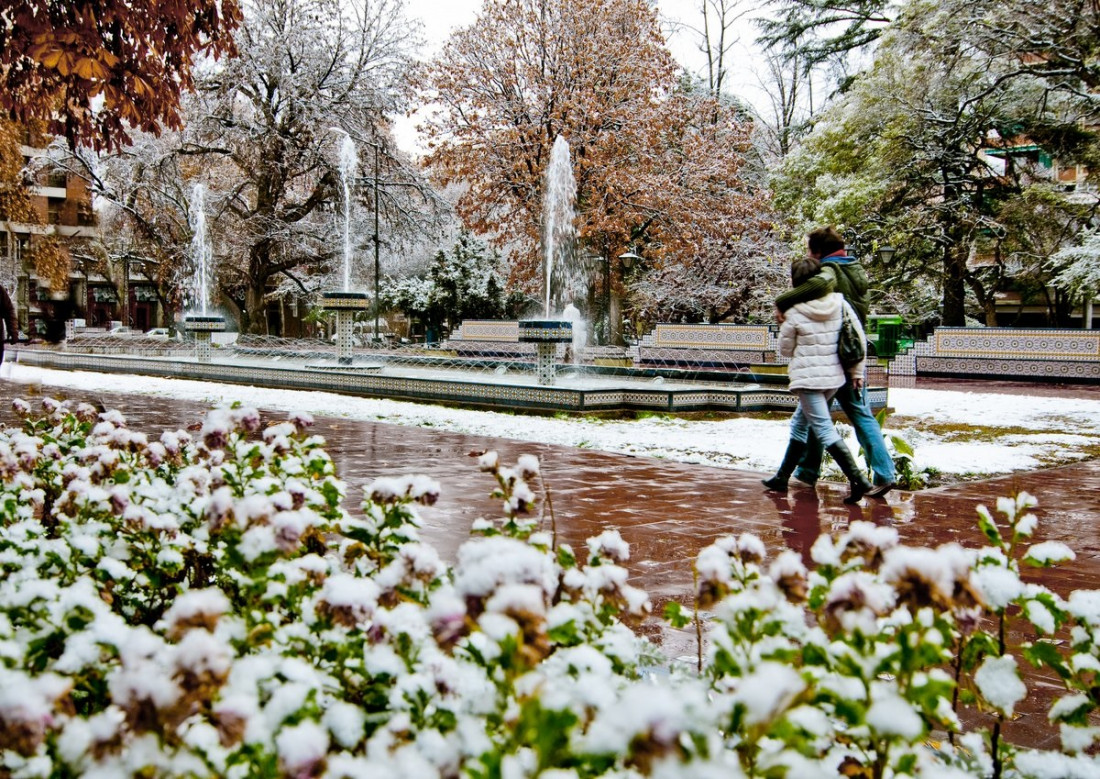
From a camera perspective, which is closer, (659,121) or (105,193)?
(659,121)

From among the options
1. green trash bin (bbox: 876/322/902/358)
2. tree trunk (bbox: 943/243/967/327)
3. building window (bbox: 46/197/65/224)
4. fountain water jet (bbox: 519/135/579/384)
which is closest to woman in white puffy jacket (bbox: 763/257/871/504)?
green trash bin (bbox: 876/322/902/358)

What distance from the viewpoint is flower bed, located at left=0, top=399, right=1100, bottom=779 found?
1.16 metres

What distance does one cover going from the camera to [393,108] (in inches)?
1103

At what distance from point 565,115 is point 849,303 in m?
19.3

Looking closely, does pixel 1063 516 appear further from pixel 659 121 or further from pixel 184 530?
pixel 659 121

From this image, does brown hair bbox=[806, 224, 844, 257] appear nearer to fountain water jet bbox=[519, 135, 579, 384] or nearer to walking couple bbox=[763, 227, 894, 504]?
walking couple bbox=[763, 227, 894, 504]

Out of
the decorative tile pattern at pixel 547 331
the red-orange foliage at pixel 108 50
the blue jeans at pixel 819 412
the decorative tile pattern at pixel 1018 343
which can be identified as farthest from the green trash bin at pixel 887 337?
the red-orange foliage at pixel 108 50

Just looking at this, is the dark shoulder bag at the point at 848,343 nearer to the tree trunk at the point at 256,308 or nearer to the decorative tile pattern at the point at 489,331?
the decorative tile pattern at the point at 489,331

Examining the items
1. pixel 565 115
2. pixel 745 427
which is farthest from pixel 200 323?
pixel 745 427

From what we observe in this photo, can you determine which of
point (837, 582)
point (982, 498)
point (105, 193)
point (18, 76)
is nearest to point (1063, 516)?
point (982, 498)

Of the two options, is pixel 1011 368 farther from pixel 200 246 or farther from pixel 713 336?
pixel 200 246

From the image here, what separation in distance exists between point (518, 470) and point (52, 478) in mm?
2324

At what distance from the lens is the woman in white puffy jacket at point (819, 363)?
6016 millimetres

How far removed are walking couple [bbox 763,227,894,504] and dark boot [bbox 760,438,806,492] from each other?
0.09 metres
